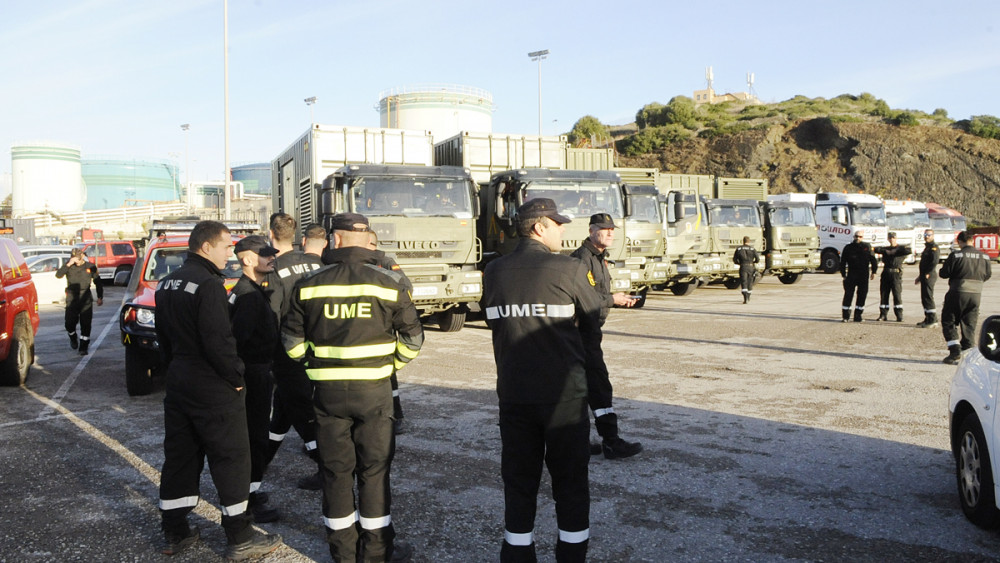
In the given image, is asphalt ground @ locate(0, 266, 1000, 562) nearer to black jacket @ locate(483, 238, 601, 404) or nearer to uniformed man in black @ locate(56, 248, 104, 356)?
black jacket @ locate(483, 238, 601, 404)

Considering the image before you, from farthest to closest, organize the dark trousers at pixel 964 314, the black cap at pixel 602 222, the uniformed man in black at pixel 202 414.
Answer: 1. the dark trousers at pixel 964 314
2. the black cap at pixel 602 222
3. the uniformed man in black at pixel 202 414

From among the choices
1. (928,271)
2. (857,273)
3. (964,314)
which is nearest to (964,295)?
(964,314)

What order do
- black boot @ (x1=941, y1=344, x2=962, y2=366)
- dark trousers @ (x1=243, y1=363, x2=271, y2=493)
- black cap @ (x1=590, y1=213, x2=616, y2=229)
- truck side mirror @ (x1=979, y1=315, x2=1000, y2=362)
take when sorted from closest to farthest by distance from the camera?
truck side mirror @ (x1=979, y1=315, x2=1000, y2=362) < dark trousers @ (x1=243, y1=363, x2=271, y2=493) < black cap @ (x1=590, y1=213, x2=616, y2=229) < black boot @ (x1=941, y1=344, x2=962, y2=366)

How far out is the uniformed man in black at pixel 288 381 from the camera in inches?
189

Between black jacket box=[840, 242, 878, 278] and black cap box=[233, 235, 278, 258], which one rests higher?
black cap box=[233, 235, 278, 258]

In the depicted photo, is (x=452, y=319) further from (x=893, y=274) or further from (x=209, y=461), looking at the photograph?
(x=209, y=461)

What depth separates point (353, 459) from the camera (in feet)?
12.0

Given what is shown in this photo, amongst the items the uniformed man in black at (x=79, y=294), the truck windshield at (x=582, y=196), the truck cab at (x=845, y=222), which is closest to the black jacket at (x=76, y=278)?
the uniformed man in black at (x=79, y=294)

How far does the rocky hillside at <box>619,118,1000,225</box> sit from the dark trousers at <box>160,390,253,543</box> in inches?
2133

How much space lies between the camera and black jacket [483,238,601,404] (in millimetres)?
3404

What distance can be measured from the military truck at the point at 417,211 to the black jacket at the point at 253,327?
22.3 feet

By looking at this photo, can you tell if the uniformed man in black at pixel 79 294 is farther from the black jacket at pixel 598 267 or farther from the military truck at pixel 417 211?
the black jacket at pixel 598 267

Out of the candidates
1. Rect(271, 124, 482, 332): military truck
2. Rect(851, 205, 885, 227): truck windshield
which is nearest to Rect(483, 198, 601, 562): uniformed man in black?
Rect(271, 124, 482, 332): military truck

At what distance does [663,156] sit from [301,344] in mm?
59899
